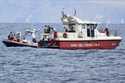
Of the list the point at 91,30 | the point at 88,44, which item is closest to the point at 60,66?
the point at 88,44

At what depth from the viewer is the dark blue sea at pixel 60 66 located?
142ft

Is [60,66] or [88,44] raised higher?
[88,44]

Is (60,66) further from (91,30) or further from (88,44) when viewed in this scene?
(91,30)

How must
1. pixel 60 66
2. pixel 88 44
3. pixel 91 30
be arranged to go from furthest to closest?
pixel 91 30
pixel 88 44
pixel 60 66

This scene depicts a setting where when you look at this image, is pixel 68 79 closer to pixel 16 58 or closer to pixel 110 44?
pixel 16 58

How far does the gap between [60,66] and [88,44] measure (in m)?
19.9

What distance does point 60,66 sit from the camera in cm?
5294

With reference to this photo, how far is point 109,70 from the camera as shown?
49719 mm

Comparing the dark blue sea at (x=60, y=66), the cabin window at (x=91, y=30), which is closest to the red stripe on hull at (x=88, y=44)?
the dark blue sea at (x=60, y=66)

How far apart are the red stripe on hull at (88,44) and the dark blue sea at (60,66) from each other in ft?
2.83

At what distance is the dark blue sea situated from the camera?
4331 cm

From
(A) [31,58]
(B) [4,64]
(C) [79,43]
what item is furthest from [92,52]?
(B) [4,64]

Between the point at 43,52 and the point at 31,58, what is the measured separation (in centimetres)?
744

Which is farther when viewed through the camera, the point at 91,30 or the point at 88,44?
the point at 91,30
